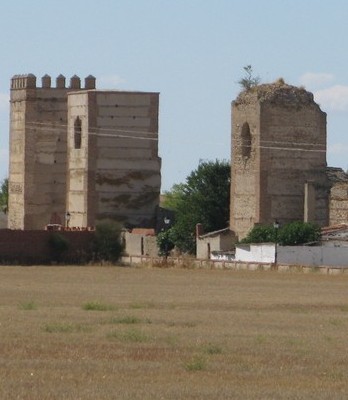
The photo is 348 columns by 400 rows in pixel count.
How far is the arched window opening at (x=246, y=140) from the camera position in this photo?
68.9m

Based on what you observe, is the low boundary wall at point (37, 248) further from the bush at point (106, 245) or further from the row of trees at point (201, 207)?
the row of trees at point (201, 207)

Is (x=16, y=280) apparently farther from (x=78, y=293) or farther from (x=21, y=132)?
(x=21, y=132)

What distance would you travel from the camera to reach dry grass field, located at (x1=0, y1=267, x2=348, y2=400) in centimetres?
1794

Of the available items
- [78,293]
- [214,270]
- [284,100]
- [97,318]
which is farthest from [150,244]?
[97,318]

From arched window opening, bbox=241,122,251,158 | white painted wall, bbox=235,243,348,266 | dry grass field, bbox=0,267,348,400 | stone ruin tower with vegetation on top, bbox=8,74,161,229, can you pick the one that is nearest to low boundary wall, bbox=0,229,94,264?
white painted wall, bbox=235,243,348,266

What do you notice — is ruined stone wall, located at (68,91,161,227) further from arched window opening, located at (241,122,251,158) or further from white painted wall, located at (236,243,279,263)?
white painted wall, located at (236,243,279,263)

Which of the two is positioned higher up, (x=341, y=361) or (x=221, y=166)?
(x=221, y=166)

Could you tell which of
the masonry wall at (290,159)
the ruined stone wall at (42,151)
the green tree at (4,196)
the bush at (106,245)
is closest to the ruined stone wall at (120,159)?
the ruined stone wall at (42,151)

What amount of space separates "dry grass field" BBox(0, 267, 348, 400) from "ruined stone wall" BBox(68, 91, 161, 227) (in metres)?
39.8

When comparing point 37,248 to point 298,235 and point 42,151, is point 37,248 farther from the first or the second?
point 42,151

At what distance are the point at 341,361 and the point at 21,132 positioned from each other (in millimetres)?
74252

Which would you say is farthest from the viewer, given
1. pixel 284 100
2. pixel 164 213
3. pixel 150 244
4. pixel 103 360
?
pixel 164 213

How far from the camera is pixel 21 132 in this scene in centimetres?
9425

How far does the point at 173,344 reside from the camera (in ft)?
75.8
